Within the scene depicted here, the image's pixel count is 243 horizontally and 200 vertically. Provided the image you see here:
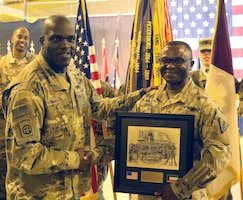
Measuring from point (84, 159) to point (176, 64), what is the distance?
0.62 m

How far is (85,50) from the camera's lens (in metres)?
3.09

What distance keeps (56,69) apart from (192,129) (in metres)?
0.71

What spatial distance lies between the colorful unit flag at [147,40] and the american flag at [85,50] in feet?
1.57

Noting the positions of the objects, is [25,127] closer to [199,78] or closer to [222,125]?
[222,125]

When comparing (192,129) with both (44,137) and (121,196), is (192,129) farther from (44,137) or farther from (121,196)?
(121,196)

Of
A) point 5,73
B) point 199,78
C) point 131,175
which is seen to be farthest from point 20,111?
point 5,73

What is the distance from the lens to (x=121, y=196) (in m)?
4.21

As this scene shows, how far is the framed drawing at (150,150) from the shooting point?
5.66 ft

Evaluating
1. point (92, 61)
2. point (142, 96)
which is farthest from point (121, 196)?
point (142, 96)

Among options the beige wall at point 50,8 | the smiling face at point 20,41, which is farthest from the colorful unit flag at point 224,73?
the beige wall at point 50,8

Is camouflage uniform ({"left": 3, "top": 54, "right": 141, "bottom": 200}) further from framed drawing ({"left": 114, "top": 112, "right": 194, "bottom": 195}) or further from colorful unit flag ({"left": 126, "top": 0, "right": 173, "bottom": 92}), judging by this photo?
colorful unit flag ({"left": 126, "top": 0, "right": 173, "bottom": 92})

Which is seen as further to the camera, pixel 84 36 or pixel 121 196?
pixel 121 196

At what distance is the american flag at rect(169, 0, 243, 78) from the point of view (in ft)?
17.6

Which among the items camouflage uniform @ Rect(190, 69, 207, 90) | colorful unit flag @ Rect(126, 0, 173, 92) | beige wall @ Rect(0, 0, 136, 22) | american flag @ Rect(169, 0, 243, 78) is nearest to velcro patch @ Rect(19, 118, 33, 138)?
colorful unit flag @ Rect(126, 0, 173, 92)
